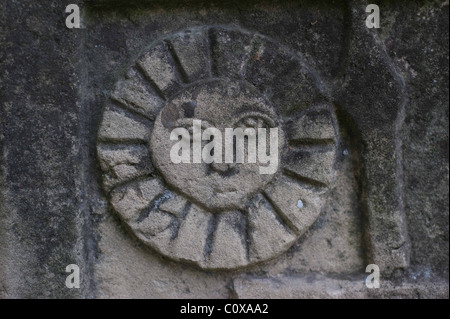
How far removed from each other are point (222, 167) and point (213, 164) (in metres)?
0.03

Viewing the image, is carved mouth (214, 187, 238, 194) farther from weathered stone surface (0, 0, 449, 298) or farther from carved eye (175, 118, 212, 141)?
carved eye (175, 118, 212, 141)

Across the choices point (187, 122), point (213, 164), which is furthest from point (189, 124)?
point (213, 164)

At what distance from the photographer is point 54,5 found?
139 centimetres

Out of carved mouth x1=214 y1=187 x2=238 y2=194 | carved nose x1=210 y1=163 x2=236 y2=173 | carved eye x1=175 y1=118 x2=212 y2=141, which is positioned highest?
carved eye x1=175 y1=118 x2=212 y2=141

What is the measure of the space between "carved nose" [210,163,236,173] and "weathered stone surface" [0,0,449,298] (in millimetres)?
52

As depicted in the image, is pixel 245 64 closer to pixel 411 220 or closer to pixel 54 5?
pixel 54 5

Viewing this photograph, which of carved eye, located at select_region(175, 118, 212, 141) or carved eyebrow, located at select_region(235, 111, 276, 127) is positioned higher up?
carved eyebrow, located at select_region(235, 111, 276, 127)

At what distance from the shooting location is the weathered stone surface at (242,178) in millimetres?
1416

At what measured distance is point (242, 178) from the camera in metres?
1.45

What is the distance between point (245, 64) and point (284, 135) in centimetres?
25

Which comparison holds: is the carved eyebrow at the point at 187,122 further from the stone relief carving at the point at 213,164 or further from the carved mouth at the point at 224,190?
the carved mouth at the point at 224,190

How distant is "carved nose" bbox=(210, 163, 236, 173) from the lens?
1.44m

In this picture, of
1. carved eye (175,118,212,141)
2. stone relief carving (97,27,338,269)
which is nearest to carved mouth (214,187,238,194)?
stone relief carving (97,27,338,269)

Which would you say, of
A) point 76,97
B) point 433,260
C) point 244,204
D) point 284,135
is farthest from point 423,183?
point 76,97
